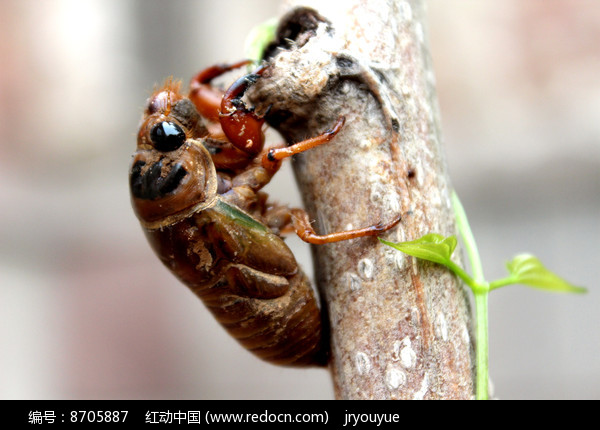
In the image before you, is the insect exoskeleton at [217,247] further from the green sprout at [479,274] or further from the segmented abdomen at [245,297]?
the green sprout at [479,274]

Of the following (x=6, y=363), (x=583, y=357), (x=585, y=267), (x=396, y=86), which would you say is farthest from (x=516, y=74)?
(x=6, y=363)

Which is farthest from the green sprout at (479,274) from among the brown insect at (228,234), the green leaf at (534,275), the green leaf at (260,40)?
the green leaf at (260,40)

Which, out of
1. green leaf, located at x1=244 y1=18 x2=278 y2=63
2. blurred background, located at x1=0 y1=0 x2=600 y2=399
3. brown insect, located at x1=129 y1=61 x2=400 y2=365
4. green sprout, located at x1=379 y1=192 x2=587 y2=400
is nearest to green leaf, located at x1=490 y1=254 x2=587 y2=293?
green sprout, located at x1=379 y1=192 x2=587 y2=400

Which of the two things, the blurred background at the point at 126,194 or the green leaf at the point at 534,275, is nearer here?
the green leaf at the point at 534,275

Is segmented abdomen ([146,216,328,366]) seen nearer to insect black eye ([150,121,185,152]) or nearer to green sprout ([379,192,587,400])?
insect black eye ([150,121,185,152])

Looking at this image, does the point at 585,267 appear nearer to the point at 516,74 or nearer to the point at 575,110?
the point at 575,110

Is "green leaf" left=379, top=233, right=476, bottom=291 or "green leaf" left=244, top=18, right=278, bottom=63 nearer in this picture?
"green leaf" left=379, top=233, right=476, bottom=291

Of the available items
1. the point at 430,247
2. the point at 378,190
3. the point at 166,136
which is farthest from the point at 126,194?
the point at 430,247
